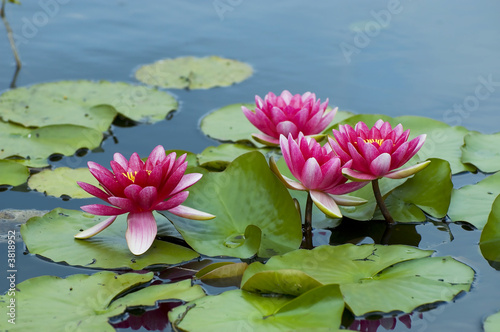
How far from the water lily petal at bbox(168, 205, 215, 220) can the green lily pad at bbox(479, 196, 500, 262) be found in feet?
3.42

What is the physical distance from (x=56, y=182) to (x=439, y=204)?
1.78m

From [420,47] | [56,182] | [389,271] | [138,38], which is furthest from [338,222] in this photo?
[138,38]

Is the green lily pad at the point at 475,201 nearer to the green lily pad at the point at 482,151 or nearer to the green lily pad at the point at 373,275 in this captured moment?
the green lily pad at the point at 482,151

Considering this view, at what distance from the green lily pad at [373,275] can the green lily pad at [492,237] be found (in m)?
0.20

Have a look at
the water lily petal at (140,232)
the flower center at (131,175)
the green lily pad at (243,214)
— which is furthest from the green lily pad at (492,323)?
the flower center at (131,175)

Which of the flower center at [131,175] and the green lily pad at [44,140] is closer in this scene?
the flower center at [131,175]

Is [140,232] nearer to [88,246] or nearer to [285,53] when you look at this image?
[88,246]

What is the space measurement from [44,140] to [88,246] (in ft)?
3.70

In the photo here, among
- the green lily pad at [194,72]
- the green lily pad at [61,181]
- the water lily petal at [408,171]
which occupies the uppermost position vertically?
the water lily petal at [408,171]

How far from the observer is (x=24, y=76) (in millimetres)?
3885

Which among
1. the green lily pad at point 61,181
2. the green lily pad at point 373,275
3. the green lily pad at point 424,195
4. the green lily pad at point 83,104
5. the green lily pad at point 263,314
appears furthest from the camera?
the green lily pad at point 83,104

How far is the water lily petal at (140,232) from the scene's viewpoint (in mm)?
1988

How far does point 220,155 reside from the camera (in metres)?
2.84

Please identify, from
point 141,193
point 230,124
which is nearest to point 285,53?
point 230,124
